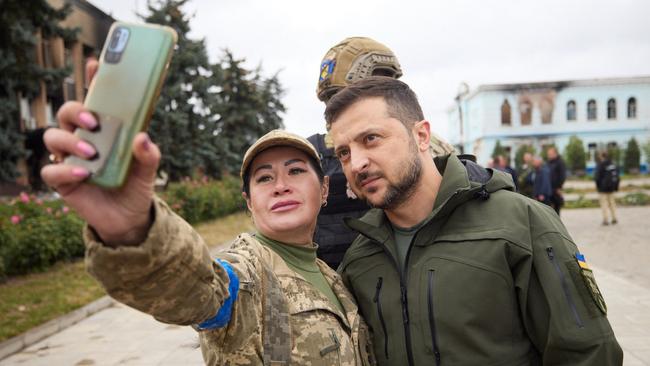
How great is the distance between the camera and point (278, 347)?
1.50 m

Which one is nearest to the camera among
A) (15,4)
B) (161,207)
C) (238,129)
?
(161,207)

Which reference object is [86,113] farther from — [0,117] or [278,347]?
[0,117]

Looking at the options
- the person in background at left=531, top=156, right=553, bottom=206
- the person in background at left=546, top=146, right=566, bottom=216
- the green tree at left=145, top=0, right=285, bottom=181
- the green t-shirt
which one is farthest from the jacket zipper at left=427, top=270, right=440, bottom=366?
the green tree at left=145, top=0, right=285, bottom=181

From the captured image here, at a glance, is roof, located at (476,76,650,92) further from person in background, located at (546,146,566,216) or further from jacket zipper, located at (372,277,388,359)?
jacket zipper, located at (372,277,388,359)

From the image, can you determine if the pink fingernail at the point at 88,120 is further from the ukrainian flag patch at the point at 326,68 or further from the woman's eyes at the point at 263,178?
the ukrainian flag patch at the point at 326,68

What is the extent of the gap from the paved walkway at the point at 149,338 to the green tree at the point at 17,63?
33.0 feet

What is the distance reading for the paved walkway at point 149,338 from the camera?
5.25m

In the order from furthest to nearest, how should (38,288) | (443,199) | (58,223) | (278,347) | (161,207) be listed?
(58,223) → (38,288) → (443,199) → (278,347) → (161,207)

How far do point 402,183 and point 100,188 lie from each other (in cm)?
A: 115

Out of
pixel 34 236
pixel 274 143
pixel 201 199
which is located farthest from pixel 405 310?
pixel 201 199

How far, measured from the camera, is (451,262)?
1.79 metres

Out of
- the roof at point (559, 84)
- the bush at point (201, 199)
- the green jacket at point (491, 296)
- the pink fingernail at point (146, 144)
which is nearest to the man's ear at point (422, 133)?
the green jacket at point (491, 296)

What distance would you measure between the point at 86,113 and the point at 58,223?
9412 mm

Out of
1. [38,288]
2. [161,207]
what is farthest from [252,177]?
[38,288]
